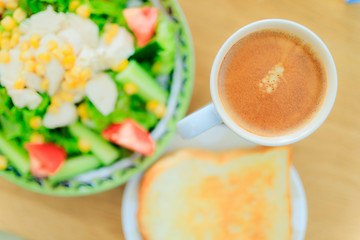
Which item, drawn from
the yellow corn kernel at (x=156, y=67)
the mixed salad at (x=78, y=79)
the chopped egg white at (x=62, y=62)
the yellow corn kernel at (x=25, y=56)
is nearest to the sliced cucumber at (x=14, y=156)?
the mixed salad at (x=78, y=79)

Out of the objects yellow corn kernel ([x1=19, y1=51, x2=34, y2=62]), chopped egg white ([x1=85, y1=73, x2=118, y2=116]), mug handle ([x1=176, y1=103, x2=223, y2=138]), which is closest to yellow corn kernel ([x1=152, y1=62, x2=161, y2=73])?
chopped egg white ([x1=85, y1=73, x2=118, y2=116])

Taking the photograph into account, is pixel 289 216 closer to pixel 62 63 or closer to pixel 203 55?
pixel 203 55

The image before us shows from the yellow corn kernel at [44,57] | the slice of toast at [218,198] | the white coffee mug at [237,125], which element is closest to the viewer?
the white coffee mug at [237,125]

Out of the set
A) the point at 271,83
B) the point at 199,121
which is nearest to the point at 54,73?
the point at 199,121

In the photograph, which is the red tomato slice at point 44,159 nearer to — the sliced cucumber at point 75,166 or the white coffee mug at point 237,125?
the sliced cucumber at point 75,166

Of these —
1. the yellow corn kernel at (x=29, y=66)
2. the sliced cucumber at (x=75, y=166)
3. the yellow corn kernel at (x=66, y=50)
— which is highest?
the yellow corn kernel at (x=66, y=50)

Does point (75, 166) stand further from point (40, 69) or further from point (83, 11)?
point (83, 11)

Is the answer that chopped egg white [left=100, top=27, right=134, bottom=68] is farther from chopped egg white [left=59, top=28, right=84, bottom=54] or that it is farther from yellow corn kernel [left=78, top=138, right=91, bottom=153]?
yellow corn kernel [left=78, top=138, right=91, bottom=153]
